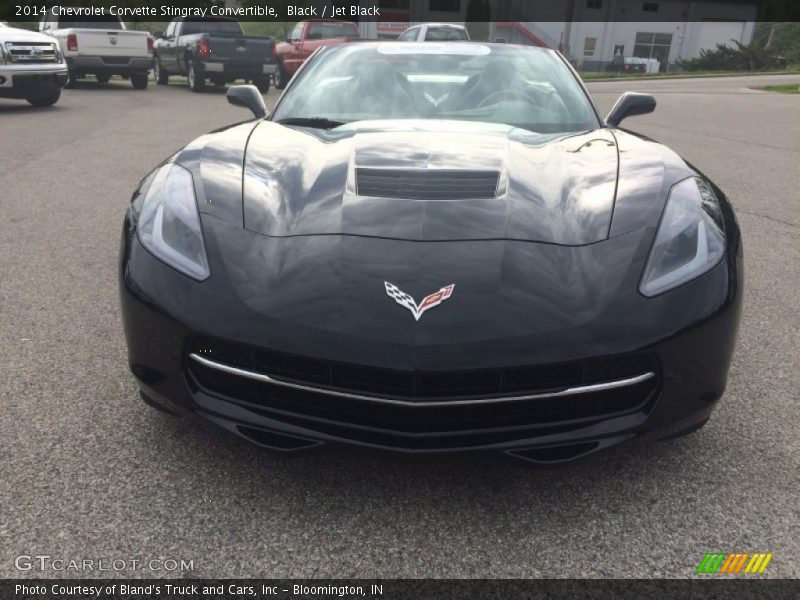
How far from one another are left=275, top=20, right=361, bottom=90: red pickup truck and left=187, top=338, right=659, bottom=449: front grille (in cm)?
1587

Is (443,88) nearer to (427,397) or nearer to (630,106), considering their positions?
(630,106)

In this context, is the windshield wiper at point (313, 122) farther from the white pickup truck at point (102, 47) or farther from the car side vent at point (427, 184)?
the white pickup truck at point (102, 47)

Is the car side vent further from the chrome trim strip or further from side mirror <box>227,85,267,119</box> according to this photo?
side mirror <box>227,85,267,119</box>

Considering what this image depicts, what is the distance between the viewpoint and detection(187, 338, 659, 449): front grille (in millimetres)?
1785

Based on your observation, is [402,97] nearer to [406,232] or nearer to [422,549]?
[406,232]

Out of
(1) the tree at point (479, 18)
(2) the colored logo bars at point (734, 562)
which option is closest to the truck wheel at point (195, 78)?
(2) the colored logo bars at point (734, 562)

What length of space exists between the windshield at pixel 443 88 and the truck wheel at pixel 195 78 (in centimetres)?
1341

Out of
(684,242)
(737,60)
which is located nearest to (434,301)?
(684,242)

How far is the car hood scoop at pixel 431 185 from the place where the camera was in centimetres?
211

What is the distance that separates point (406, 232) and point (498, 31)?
38811 mm

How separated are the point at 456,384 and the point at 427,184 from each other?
0.80 meters

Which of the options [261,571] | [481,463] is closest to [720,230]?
[481,463]

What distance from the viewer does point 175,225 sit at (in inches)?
85.8

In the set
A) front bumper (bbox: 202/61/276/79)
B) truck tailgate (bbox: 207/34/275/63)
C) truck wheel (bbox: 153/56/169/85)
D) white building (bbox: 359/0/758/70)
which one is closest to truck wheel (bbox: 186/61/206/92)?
front bumper (bbox: 202/61/276/79)
